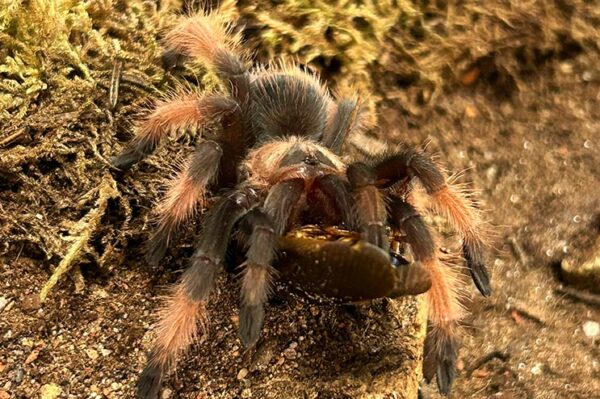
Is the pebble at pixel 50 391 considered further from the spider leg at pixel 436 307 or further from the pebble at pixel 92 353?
the spider leg at pixel 436 307

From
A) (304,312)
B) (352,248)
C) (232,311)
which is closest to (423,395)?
(304,312)

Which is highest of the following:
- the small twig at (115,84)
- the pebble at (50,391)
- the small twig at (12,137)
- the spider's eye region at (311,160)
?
the small twig at (12,137)

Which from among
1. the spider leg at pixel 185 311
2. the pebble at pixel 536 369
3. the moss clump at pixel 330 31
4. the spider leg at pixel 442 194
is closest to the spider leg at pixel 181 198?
the spider leg at pixel 185 311

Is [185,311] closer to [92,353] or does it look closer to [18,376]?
[92,353]

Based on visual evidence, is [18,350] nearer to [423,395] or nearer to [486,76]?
[423,395]

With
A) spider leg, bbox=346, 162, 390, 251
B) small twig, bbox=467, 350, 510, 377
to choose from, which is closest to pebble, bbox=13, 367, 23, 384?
spider leg, bbox=346, 162, 390, 251

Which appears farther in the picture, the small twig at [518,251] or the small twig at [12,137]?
the small twig at [518,251]
